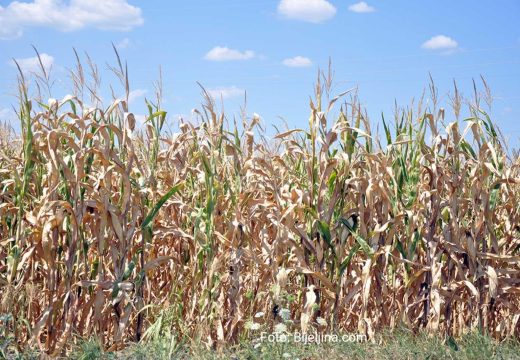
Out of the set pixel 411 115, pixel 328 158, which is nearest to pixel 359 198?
pixel 328 158

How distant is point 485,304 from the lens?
5523 mm

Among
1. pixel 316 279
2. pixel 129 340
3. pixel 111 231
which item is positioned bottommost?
pixel 129 340

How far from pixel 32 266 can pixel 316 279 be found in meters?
2.19

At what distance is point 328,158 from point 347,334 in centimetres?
140

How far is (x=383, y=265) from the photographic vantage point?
17.7 ft

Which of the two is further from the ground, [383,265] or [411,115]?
[411,115]

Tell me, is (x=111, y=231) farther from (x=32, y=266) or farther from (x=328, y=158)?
(x=328, y=158)

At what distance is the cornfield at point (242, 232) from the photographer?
491 centimetres

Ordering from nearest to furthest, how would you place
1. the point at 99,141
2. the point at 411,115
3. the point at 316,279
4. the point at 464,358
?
the point at 464,358, the point at 99,141, the point at 316,279, the point at 411,115

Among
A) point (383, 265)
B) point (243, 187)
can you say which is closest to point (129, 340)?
point (243, 187)

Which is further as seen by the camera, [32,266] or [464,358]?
[32,266]

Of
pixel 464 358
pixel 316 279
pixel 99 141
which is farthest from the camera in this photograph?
pixel 316 279

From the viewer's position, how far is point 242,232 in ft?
16.8

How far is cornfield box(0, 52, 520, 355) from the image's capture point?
4.91 meters
